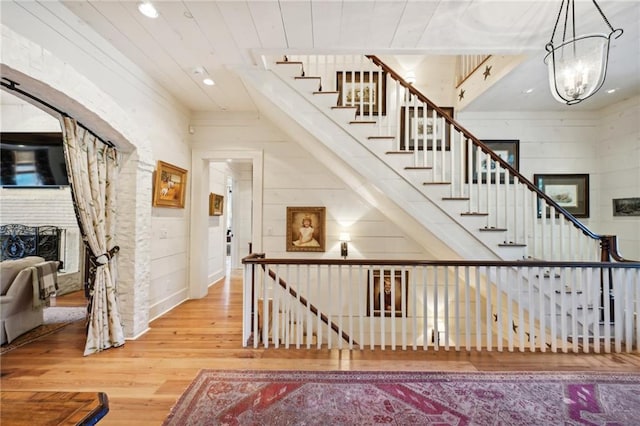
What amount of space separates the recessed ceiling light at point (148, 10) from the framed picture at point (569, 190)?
17.2ft

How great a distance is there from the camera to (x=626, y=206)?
3832 millimetres

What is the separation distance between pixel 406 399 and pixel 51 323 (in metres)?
4.20

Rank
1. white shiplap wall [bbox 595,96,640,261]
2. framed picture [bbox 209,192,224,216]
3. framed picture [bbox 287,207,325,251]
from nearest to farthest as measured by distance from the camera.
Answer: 1. white shiplap wall [bbox 595,96,640,261]
2. framed picture [bbox 287,207,325,251]
3. framed picture [bbox 209,192,224,216]

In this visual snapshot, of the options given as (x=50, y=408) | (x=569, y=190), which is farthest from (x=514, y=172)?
(x=50, y=408)

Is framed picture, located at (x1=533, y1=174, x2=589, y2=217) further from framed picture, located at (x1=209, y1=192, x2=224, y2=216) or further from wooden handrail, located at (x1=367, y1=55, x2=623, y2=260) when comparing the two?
framed picture, located at (x1=209, y1=192, x2=224, y2=216)

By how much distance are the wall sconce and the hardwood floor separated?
70.3 inches

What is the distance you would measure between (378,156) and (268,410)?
2.62m

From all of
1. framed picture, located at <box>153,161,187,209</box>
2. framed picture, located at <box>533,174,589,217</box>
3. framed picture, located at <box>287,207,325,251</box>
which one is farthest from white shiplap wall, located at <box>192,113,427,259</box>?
framed picture, located at <box>533,174,589,217</box>

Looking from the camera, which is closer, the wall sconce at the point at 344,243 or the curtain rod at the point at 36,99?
the curtain rod at the point at 36,99

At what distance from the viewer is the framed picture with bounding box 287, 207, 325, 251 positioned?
445cm

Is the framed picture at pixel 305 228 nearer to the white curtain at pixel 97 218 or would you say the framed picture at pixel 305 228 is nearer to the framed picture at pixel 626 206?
the white curtain at pixel 97 218

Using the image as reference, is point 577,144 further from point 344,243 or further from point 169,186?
point 169,186

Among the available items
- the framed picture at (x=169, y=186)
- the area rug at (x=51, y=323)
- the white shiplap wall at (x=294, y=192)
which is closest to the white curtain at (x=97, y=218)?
the framed picture at (x=169, y=186)

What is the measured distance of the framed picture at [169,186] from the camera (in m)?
3.48
